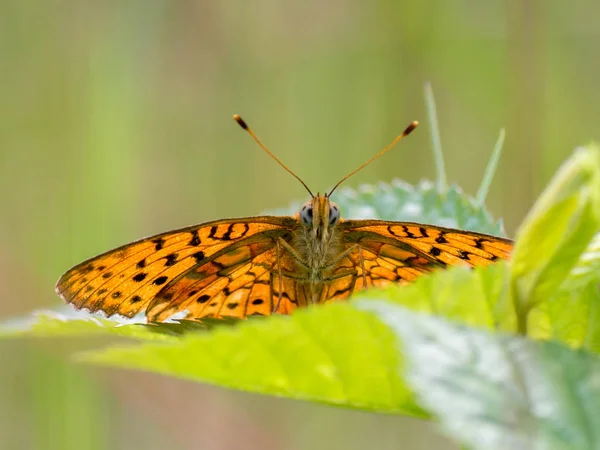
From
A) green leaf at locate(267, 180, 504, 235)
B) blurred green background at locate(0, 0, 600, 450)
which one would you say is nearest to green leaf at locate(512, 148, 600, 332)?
green leaf at locate(267, 180, 504, 235)

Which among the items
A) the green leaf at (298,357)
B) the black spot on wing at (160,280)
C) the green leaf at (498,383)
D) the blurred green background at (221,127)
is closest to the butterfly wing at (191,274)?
the black spot on wing at (160,280)

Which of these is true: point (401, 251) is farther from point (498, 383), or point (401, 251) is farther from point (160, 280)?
point (498, 383)

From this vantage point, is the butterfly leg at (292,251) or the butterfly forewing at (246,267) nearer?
the butterfly forewing at (246,267)

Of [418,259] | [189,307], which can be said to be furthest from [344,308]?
[189,307]

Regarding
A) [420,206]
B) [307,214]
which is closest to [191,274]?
[307,214]

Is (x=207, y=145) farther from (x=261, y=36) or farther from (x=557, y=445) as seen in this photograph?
(x=557, y=445)

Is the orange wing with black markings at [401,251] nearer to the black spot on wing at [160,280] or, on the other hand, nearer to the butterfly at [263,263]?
the butterfly at [263,263]
